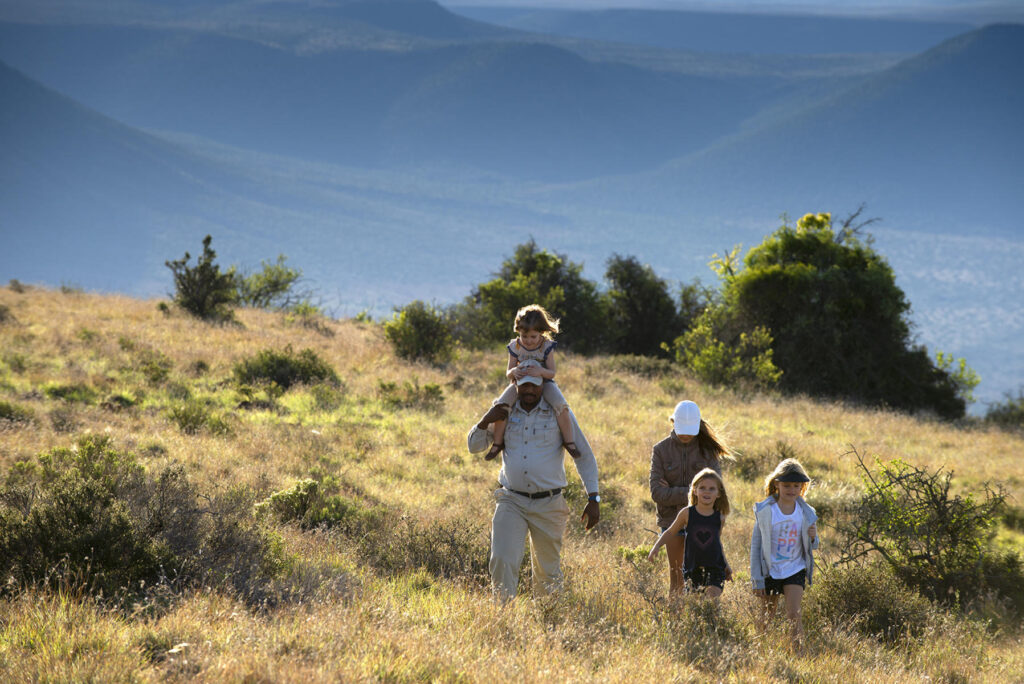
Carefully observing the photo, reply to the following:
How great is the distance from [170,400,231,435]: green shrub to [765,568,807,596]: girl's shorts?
24.5ft

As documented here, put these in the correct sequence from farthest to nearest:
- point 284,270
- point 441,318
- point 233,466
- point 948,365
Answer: point 284,270
point 948,365
point 441,318
point 233,466

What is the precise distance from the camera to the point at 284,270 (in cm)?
4222

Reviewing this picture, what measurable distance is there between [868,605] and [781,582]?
4.88ft

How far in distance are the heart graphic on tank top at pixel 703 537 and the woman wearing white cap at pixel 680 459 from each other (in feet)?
1.10

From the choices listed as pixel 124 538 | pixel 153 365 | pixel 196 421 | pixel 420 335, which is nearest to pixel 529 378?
pixel 124 538

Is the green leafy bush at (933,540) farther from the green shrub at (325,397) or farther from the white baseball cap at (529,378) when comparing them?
the green shrub at (325,397)

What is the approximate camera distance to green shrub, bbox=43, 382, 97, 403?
1157 cm

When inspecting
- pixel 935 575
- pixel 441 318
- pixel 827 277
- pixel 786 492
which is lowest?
pixel 935 575

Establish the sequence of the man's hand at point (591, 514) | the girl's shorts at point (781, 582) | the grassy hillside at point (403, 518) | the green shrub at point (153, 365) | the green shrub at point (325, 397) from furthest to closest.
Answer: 1. the green shrub at point (325, 397)
2. the green shrub at point (153, 365)
3. the girl's shorts at point (781, 582)
4. the man's hand at point (591, 514)
5. the grassy hillside at point (403, 518)

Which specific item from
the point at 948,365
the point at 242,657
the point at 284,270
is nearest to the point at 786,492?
the point at 242,657

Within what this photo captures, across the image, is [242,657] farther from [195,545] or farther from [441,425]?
[441,425]

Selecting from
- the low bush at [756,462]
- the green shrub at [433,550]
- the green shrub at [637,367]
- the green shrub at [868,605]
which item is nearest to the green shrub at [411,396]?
the low bush at [756,462]

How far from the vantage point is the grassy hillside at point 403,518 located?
3.87 m

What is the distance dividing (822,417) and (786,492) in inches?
486
